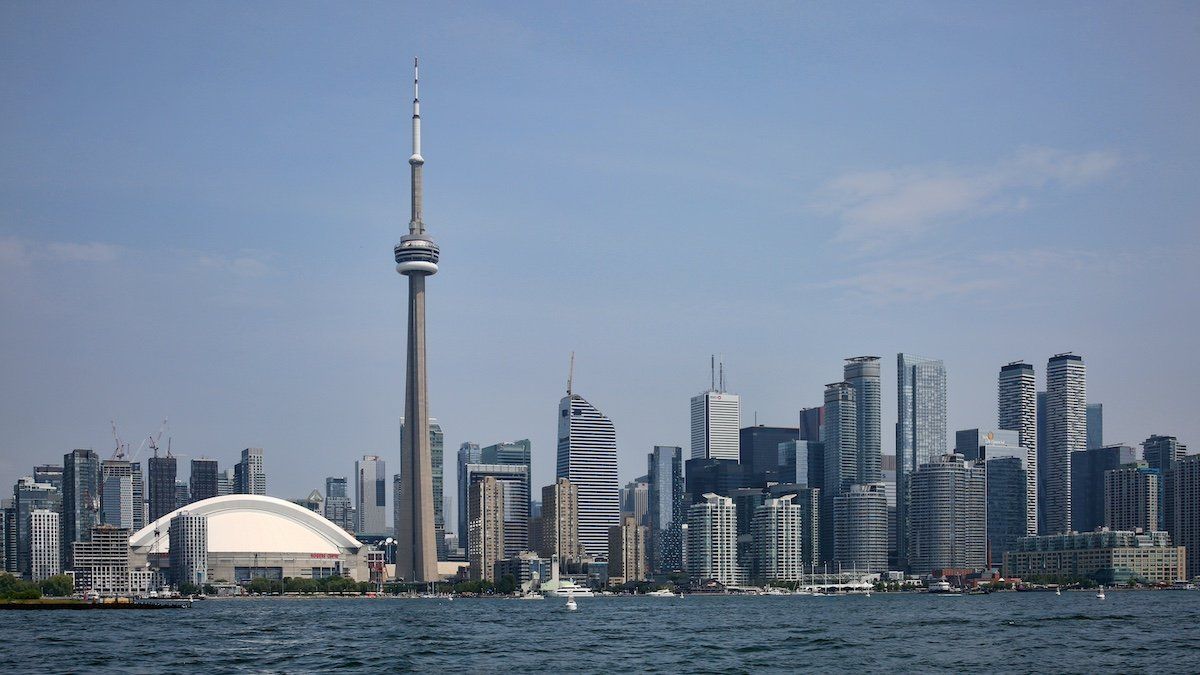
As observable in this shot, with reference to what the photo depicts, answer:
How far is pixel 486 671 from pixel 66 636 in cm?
5045

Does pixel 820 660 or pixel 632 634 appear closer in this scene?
pixel 820 660

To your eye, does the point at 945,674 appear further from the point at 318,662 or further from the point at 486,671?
the point at 318,662

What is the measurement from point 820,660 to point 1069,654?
1653cm

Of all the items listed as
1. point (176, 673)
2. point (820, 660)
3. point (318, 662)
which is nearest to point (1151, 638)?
point (820, 660)

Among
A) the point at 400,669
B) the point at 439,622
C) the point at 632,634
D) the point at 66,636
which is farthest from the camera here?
the point at 439,622

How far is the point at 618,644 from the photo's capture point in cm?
11150

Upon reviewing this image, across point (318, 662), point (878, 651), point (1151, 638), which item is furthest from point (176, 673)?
point (1151, 638)

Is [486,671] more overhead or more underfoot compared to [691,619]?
more overhead

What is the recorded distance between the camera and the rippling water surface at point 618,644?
88438 millimetres

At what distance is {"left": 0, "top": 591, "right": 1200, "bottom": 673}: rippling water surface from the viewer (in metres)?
88.4

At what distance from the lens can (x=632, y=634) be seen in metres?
128

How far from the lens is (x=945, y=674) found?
3177 inches

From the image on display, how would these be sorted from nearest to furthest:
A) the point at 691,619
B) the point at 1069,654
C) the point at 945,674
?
Result: the point at 945,674 < the point at 1069,654 < the point at 691,619

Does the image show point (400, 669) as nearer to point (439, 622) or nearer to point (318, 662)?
point (318, 662)
